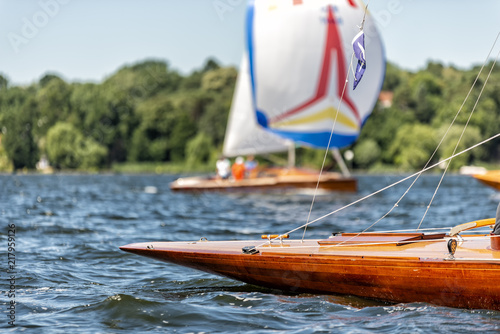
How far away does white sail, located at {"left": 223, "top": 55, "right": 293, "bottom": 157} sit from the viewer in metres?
30.5

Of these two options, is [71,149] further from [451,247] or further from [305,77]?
[451,247]

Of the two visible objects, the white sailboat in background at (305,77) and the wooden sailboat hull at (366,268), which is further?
the white sailboat in background at (305,77)

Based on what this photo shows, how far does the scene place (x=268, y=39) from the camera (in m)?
28.2

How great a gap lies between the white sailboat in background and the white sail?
98cm

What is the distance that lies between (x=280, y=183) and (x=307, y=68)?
4593mm

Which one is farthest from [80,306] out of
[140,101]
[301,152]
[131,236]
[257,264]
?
[140,101]

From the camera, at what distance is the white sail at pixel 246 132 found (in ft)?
100

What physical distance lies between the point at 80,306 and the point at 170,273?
7.08 ft

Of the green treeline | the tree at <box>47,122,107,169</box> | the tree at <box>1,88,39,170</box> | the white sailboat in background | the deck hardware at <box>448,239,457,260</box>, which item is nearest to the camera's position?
the deck hardware at <box>448,239,457,260</box>

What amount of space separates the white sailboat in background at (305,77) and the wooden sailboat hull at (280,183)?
0.13 ft

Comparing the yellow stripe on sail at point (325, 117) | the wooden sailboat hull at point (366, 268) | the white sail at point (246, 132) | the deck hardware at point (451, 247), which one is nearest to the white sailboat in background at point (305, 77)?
the yellow stripe on sail at point (325, 117)

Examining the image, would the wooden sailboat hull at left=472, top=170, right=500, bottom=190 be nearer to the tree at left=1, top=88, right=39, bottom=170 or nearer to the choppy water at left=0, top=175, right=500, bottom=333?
the choppy water at left=0, top=175, right=500, bottom=333

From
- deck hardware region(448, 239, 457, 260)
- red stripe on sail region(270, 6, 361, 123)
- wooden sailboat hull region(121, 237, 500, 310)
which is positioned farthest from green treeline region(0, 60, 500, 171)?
deck hardware region(448, 239, 457, 260)

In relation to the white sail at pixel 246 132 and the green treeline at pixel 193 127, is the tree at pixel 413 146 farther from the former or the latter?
the white sail at pixel 246 132
